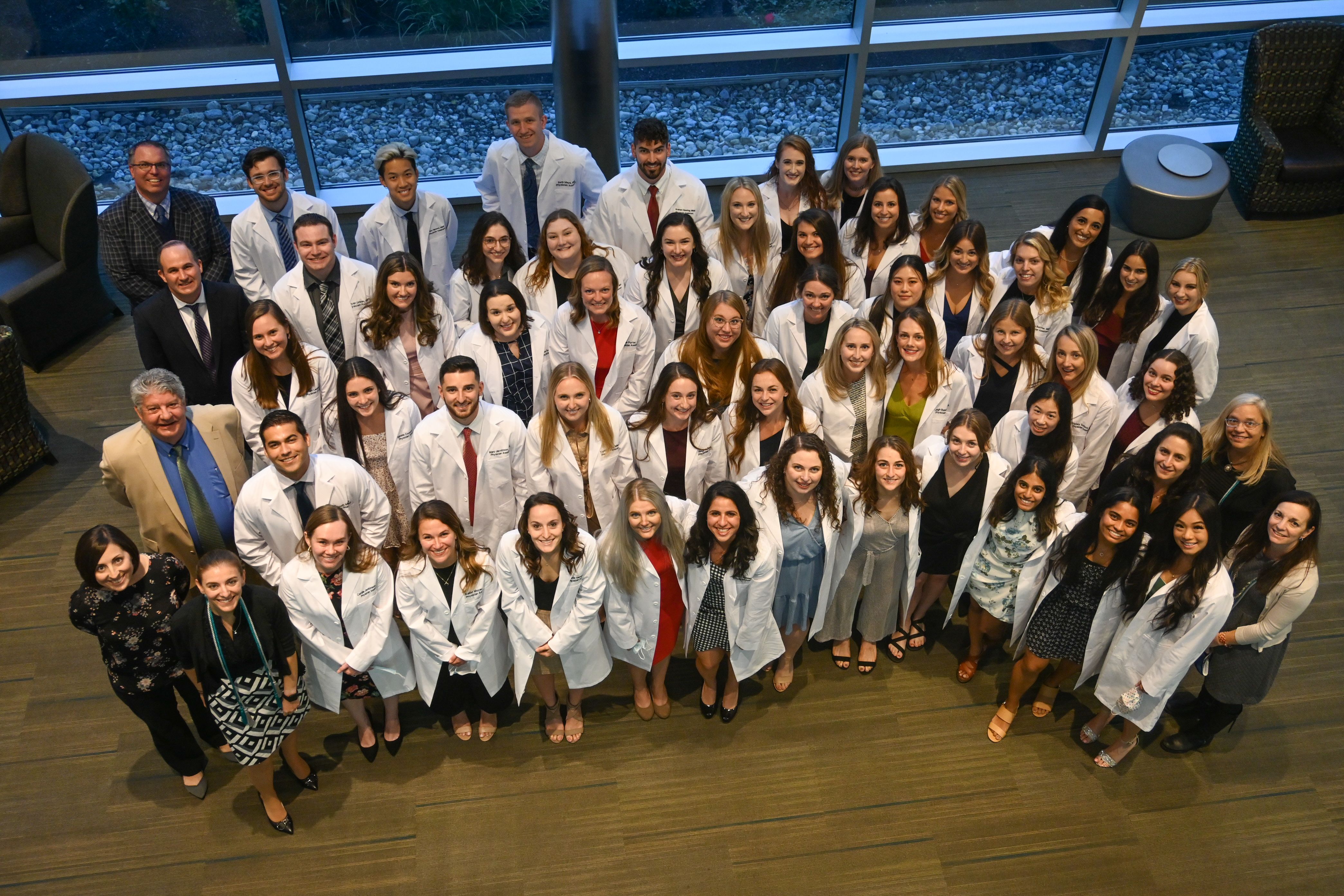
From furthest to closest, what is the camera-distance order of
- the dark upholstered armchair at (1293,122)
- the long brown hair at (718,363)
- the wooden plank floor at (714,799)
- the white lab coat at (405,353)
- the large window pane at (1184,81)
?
the large window pane at (1184,81)
the dark upholstered armchair at (1293,122)
the white lab coat at (405,353)
the long brown hair at (718,363)
the wooden plank floor at (714,799)

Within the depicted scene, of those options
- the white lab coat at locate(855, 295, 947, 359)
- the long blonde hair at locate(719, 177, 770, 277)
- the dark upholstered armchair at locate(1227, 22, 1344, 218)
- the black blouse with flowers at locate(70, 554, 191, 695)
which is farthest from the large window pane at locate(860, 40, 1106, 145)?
the black blouse with flowers at locate(70, 554, 191, 695)

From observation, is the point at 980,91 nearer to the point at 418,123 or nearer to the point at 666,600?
the point at 418,123

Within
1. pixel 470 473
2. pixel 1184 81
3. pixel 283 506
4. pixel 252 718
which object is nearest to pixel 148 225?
pixel 283 506

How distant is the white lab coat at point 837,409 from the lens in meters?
4.43

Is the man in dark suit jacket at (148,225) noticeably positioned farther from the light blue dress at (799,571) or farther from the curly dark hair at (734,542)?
the light blue dress at (799,571)

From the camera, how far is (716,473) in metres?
4.34

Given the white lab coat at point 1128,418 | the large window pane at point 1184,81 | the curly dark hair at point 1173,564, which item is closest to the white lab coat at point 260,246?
the white lab coat at point 1128,418

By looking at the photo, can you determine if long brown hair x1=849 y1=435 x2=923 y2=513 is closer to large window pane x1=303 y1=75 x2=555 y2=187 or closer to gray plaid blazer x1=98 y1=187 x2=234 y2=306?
gray plaid blazer x1=98 y1=187 x2=234 y2=306

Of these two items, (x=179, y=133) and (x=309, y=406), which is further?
(x=179, y=133)

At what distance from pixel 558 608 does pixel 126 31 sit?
16.7ft

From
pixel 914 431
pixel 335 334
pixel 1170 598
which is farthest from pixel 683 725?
pixel 335 334

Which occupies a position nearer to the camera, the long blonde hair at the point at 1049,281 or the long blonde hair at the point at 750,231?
the long blonde hair at the point at 1049,281

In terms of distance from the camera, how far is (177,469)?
391 cm

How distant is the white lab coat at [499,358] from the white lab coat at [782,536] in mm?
1144
